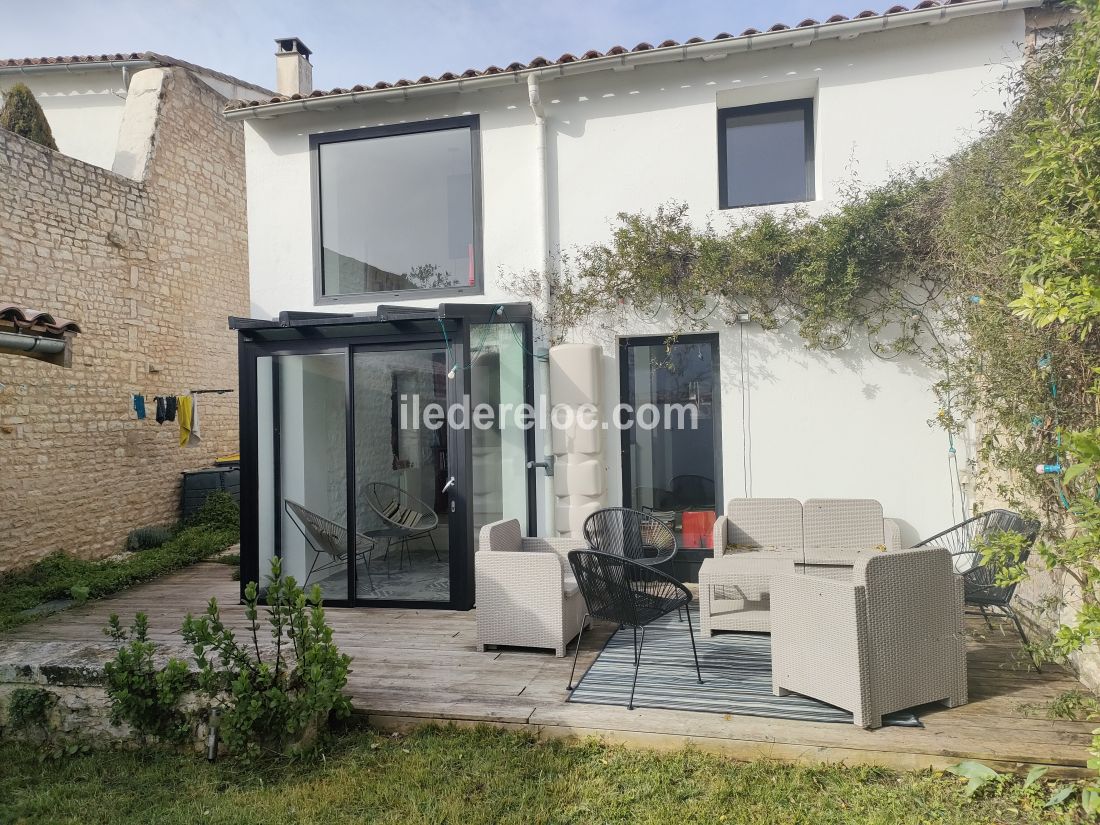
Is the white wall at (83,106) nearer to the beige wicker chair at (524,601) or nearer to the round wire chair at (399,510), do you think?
the round wire chair at (399,510)

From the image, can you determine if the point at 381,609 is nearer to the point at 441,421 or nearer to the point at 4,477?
the point at 441,421

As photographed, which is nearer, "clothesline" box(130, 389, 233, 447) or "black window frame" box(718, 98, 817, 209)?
"black window frame" box(718, 98, 817, 209)

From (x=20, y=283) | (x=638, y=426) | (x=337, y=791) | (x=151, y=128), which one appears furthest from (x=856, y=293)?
(x=151, y=128)

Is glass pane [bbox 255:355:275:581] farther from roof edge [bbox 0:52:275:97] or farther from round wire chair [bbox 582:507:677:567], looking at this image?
roof edge [bbox 0:52:275:97]

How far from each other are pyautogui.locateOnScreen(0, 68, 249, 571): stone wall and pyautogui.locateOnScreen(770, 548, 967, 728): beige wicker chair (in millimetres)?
7736

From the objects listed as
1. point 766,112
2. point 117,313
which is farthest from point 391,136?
point 117,313

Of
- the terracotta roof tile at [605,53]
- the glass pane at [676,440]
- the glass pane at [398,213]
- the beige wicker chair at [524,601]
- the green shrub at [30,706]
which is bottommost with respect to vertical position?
the green shrub at [30,706]

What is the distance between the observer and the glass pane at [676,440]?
660 cm

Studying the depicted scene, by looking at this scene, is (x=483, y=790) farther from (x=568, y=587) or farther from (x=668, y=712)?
(x=568, y=587)

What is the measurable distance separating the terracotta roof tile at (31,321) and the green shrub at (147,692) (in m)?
2.33

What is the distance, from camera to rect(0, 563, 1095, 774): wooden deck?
3.31 metres

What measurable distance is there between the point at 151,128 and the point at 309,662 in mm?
9327

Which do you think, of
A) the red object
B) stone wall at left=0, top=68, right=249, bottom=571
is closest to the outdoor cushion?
the red object

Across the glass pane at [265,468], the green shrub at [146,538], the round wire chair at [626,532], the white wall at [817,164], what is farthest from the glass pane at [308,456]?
the green shrub at [146,538]
